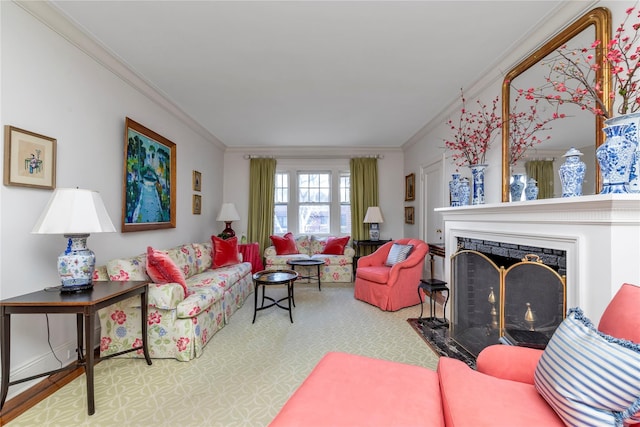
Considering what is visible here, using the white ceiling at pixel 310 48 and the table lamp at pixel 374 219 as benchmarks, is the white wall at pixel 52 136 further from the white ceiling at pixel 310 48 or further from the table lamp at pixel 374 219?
the table lamp at pixel 374 219

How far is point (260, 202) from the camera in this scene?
578 cm

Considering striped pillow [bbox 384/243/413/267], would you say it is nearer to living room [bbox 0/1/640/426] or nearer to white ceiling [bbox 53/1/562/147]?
living room [bbox 0/1/640/426]

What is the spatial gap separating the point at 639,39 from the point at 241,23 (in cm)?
245

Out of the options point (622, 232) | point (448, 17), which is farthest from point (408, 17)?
point (622, 232)

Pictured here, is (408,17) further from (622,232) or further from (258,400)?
(258,400)

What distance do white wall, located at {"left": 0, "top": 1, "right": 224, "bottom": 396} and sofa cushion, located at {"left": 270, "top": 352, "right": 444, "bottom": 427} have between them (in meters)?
2.04

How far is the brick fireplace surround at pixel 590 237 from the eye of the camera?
1267 millimetres

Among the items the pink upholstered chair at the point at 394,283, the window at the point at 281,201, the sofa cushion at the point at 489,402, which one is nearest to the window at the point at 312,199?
the window at the point at 281,201

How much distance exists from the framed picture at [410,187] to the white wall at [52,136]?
4.25 m

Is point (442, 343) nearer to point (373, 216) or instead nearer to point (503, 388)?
point (503, 388)

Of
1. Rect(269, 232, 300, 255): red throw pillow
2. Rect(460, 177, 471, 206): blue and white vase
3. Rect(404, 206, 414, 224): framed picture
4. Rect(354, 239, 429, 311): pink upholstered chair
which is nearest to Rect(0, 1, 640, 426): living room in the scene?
Rect(460, 177, 471, 206): blue and white vase

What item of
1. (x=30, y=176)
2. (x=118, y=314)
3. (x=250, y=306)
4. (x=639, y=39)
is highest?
(x=639, y=39)

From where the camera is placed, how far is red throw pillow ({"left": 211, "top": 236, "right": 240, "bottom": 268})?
3.99m

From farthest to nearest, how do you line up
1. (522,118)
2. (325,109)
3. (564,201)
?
(325,109) → (522,118) → (564,201)
